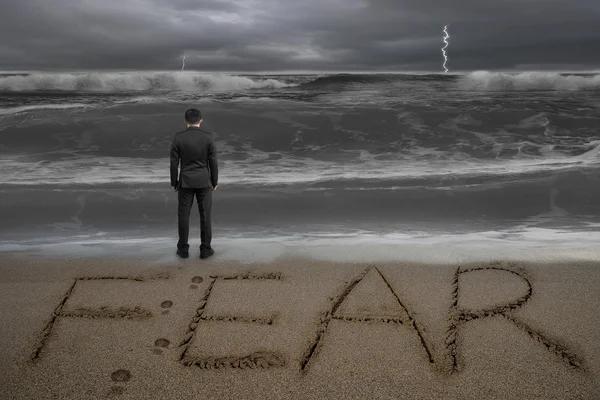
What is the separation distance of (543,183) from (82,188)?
7.44m

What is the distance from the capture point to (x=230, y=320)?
3721 millimetres

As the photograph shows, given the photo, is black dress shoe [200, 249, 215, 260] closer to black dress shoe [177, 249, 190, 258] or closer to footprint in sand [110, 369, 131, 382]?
black dress shoe [177, 249, 190, 258]

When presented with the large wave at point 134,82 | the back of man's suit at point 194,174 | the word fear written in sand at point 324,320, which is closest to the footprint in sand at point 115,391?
the word fear written in sand at point 324,320

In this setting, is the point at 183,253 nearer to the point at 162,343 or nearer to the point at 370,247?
the point at 162,343

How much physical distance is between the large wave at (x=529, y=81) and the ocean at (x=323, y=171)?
6270 millimetres

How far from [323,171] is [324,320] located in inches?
273

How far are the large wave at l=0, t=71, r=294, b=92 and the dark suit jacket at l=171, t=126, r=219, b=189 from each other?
2736 cm

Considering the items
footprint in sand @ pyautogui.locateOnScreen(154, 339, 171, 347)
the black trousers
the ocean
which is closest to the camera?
footprint in sand @ pyautogui.locateOnScreen(154, 339, 171, 347)

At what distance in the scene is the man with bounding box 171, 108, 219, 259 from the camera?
4887mm

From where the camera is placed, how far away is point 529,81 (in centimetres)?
3231

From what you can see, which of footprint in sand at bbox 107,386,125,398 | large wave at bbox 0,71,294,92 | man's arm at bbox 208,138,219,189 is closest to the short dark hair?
man's arm at bbox 208,138,219,189

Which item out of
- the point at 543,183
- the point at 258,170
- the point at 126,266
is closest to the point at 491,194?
the point at 543,183

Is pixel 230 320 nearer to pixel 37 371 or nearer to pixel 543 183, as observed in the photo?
pixel 37 371

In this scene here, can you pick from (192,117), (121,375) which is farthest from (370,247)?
(121,375)
